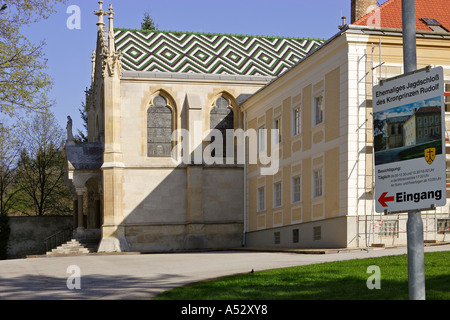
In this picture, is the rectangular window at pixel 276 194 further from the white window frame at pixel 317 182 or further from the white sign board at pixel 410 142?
the white sign board at pixel 410 142

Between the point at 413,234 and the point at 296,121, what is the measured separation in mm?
26804

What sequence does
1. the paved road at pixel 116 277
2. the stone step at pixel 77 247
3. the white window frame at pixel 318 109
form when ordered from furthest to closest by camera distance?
the stone step at pixel 77 247, the white window frame at pixel 318 109, the paved road at pixel 116 277

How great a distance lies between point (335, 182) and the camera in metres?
29.4

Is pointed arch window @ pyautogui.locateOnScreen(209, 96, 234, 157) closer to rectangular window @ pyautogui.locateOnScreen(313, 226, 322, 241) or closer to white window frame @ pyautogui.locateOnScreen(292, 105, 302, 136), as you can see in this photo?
white window frame @ pyautogui.locateOnScreen(292, 105, 302, 136)

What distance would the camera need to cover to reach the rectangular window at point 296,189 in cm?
3428

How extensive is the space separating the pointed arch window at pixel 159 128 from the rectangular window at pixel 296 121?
10.5m

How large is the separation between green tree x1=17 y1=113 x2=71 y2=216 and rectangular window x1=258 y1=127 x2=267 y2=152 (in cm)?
2625

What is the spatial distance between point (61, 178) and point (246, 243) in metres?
26.4

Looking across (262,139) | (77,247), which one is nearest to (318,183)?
(262,139)

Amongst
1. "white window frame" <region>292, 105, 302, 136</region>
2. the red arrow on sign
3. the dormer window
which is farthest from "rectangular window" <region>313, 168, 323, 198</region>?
the red arrow on sign

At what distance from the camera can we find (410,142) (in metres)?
8.12

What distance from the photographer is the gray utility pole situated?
8000 millimetres

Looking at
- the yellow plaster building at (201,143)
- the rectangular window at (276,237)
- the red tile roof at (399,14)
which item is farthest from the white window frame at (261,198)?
the red tile roof at (399,14)

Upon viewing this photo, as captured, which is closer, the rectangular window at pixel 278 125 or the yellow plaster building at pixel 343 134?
the yellow plaster building at pixel 343 134
